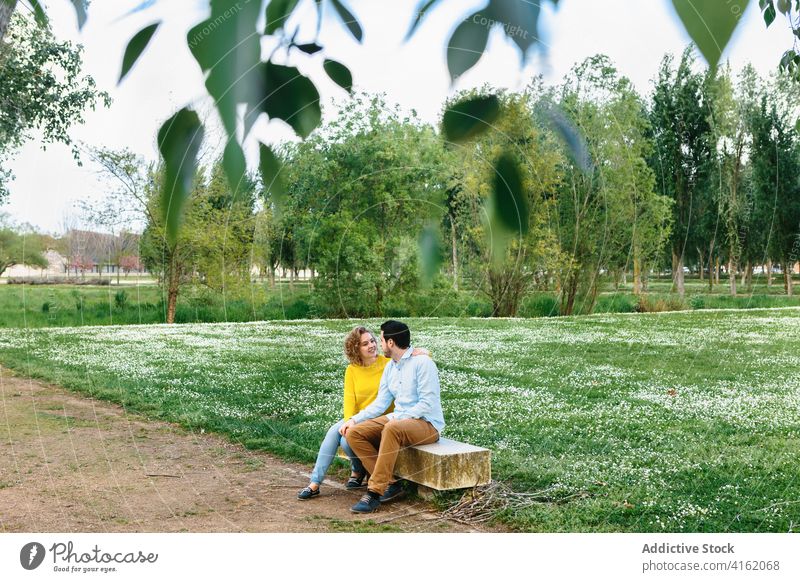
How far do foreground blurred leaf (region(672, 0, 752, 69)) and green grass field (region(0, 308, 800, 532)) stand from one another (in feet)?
8.19

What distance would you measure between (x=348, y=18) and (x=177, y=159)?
0.28 meters

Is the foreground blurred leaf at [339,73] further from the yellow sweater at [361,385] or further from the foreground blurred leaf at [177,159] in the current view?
the yellow sweater at [361,385]

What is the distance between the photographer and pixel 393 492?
3.16 m

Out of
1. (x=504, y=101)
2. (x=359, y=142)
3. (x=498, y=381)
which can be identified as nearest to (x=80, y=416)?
(x=498, y=381)

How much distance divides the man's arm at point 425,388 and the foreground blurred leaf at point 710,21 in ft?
8.55

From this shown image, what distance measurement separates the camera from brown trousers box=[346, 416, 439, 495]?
3.04 meters

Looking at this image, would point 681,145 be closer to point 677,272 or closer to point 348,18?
point 677,272

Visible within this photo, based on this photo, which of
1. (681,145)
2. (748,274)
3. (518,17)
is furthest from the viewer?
(748,274)

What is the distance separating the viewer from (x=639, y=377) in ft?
19.4

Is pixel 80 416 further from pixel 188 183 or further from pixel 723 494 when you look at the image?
pixel 188 183

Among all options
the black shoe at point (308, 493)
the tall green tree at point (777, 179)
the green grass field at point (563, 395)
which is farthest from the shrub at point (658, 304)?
the black shoe at point (308, 493)

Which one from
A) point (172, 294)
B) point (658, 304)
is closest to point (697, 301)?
point (658, 304)
